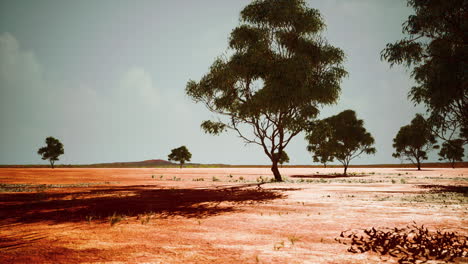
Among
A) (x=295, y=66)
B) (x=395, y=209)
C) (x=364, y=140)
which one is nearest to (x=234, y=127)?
(x=295, y=66)

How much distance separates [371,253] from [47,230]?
368 inches

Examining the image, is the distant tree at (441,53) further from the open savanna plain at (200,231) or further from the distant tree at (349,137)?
the distant tree at (349,137)

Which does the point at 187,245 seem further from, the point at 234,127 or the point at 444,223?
the point at 234,127

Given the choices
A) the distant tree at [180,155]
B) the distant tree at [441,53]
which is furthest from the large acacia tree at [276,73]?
the distant tree at [180,155]

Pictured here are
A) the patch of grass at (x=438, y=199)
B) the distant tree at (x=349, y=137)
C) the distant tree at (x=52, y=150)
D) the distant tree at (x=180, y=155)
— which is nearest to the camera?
the patch of grass at (x=438, y=199)

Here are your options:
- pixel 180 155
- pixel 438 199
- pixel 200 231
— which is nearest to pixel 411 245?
pixel 200 231

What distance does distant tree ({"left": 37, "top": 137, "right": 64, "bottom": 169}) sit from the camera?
10988 cm

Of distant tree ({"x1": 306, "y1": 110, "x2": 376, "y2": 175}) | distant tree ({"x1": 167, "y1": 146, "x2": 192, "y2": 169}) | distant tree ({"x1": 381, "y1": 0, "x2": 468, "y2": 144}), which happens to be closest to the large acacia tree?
distant tree ({"x1": 381, "y1": 0, "x2": 468, "y2": 144})

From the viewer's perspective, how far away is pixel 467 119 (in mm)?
24312

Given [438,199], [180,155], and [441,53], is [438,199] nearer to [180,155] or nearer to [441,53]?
[441,53]

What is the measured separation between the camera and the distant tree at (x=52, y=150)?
110 meters

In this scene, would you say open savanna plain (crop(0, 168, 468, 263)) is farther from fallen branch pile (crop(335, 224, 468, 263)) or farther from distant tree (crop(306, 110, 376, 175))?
distant tree (crop(306, 110, 376, 175))

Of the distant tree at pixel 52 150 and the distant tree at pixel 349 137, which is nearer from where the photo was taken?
the distant tree at pixel 349 137

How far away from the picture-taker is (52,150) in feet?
362
